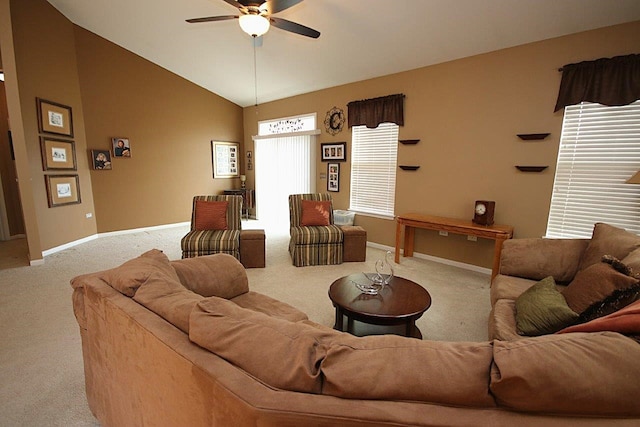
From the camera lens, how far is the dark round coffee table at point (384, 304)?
1938 mm

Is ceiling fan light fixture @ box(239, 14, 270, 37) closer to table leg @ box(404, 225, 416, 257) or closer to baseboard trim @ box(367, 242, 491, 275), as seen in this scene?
table leg @ box(404, 225, 416, 257)

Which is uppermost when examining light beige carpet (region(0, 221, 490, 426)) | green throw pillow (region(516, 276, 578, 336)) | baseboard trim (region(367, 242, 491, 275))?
green throw pillow (region(516, 276, 578, 336))

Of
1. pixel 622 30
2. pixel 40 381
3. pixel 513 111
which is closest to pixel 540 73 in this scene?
pixel 513 111

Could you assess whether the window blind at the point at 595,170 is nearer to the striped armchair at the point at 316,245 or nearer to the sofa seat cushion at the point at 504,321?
the sofa seat cushion at the point at 504,321

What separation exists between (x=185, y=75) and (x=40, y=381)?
5.93 meters

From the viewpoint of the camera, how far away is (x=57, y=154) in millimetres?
Answer: 4508

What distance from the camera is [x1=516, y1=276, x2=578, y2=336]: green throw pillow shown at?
1486 millimetres

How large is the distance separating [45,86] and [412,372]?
235 inches

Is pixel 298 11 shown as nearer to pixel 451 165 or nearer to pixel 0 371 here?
pixel 451 165

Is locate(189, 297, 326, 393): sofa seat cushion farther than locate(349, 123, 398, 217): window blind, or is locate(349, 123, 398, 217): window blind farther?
locate(349, 123, 398, 217): window blind

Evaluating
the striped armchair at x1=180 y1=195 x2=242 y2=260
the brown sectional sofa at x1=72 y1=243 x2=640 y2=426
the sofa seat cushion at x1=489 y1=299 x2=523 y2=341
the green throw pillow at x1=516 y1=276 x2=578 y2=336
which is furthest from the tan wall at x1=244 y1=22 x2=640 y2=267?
the brown sectional sofa at x1=72 y1=243 x2=640 y2=426

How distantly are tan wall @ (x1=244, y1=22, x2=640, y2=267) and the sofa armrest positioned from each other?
1.19 metres

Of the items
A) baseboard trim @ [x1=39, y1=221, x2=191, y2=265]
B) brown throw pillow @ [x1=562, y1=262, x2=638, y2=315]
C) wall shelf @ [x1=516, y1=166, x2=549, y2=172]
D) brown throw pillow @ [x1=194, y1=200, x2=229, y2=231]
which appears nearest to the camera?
brown throw pillow @ [x1=562, y1=262, x2=638, y2=315]

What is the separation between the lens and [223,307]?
99 centimetres
